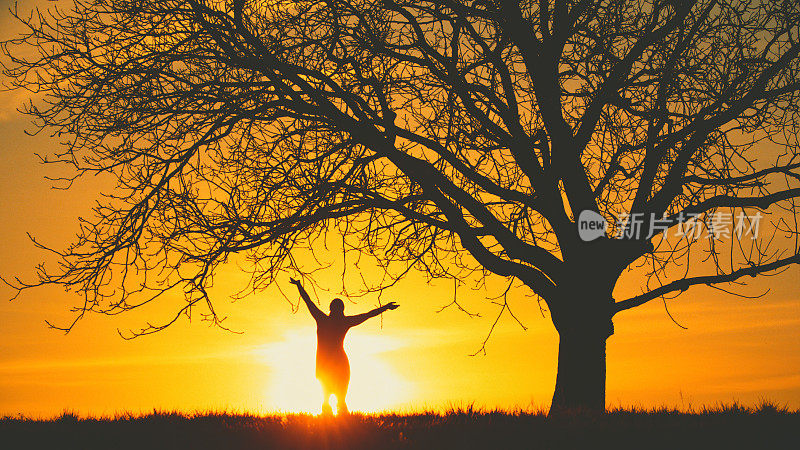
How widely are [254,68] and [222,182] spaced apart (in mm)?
2336

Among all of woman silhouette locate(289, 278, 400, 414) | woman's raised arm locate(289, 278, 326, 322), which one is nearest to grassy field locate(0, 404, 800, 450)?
woman silhouette locate(289, 278, 400, 414)

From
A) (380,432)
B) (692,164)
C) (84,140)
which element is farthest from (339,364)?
(692,164)

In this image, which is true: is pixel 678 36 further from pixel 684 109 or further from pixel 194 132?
pixel 194 132

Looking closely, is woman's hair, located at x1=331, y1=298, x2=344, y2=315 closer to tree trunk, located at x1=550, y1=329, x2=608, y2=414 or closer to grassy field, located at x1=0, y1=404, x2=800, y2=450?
grassy field, located at x1=0, y1=404, x2=800, y2=450

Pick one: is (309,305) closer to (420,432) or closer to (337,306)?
(337,306)

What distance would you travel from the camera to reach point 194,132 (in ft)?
33.3

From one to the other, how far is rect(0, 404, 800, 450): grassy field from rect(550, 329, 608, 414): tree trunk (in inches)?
36.8

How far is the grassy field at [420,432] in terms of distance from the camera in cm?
769

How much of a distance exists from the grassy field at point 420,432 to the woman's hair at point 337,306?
5.45ft

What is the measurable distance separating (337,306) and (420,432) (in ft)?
9.51

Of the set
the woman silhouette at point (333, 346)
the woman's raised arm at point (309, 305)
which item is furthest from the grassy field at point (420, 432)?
the woman's raised arm at point (309, 305)

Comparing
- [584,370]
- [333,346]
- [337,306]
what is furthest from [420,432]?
[584,370]

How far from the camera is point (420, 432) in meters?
8.03

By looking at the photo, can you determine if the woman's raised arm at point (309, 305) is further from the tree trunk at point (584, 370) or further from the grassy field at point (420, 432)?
the tree trunk at point (584, 370)
